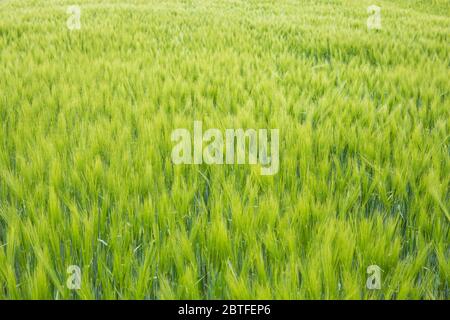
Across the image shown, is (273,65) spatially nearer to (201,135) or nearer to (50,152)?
(201,135)

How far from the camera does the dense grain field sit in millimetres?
842

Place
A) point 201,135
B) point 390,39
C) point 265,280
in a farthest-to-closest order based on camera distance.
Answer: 1. point 390,39
2. point 201,135
3. point 265,280

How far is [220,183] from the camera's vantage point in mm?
1205

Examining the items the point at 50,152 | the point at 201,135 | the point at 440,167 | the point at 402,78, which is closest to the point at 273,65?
the point at 402,78

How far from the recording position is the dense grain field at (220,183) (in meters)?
0.84

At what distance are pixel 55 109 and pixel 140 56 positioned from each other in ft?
3.55

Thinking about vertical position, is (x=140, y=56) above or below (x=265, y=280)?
above

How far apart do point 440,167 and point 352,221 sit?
1.77 feet

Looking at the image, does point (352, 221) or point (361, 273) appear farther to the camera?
point (352, 221)

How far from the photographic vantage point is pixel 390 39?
346cm

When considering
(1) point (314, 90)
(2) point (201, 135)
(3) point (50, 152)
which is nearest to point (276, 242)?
(2) point (201, 135)

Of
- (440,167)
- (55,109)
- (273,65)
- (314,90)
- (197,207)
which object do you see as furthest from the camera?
(273,65)

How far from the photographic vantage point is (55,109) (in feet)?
6.00

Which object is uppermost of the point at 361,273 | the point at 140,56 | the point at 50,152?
the point at 140,56
